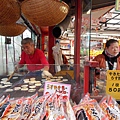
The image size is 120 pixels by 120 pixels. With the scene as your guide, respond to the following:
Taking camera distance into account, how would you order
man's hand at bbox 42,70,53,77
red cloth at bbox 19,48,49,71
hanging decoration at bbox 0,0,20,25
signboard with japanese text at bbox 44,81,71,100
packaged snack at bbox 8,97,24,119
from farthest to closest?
red cloth at bbox 19,48,49,71 → man's hand at bbox 42,70,53,77 → hanging decoration at bbox 0,0,20,25 → signboard with japanese text at bbox 44,81,71,100 → packaged snack at bbox 8,97,24,119

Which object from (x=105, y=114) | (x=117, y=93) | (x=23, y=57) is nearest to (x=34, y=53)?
(x=23, y=57)

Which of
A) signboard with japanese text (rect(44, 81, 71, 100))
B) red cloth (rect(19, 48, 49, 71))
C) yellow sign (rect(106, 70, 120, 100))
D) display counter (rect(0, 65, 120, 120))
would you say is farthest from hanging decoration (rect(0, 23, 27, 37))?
yellow sign (rect(106, 70, 120, 100))

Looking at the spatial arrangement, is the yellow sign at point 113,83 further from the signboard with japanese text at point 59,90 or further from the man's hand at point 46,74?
the man's hand at point 46,74

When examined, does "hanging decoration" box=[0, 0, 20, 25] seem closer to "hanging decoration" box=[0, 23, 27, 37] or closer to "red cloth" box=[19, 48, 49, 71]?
"hanging decoration" box=[0, 23, 27, 37]

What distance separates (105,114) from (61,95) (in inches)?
12.5

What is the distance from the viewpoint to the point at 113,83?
1.05 metres

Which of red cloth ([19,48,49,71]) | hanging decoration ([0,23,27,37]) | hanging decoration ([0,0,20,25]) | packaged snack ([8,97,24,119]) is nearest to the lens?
packaged snack ([8,97,24,119])

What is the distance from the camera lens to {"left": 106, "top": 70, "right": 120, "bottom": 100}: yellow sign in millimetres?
1050

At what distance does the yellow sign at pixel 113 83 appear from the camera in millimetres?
1050

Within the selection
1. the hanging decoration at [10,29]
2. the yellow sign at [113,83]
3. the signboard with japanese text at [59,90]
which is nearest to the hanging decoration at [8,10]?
the hanging decoration at [10,29]

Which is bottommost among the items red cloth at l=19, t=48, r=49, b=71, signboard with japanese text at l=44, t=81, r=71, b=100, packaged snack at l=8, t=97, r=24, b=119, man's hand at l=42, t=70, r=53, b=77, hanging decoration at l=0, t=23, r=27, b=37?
packaged snack at l=8, t=97, r=24, b=119

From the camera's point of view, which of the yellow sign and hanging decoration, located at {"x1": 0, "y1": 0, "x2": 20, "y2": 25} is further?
hanging decoration, located at {"x1": 0, "y1": 0, "x2": 20, "y2": 25}

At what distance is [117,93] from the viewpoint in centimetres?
106

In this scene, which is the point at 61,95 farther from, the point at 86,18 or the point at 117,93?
the point at 86,18
